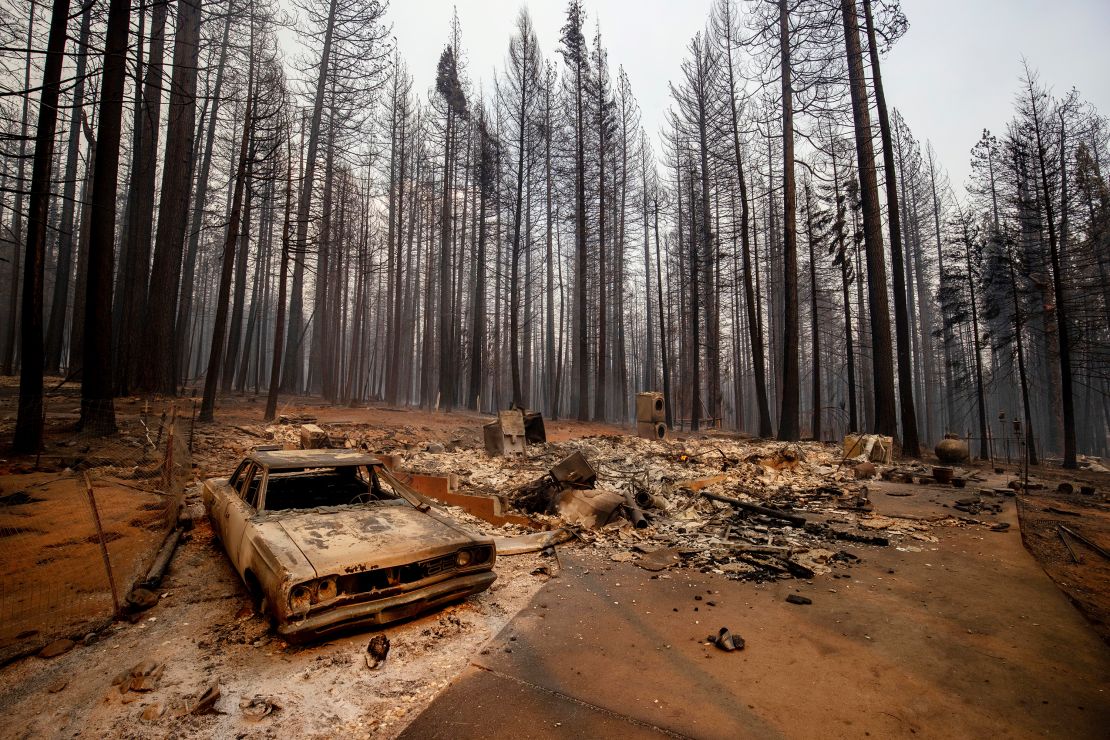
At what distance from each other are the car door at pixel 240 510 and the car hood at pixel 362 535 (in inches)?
10.9

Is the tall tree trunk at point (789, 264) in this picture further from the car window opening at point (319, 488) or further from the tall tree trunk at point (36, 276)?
the tall tree trunk at point (36, 276)

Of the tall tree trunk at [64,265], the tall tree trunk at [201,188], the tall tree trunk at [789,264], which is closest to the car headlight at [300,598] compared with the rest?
the tall tree trunk at [789,264]

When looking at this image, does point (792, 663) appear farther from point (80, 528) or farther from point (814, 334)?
point (814, 334)

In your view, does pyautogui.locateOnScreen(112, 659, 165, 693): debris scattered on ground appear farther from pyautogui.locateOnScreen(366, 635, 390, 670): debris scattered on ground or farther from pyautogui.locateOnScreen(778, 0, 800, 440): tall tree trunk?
pyautogui.locateOnScreen(778, 0, 800, 440): tall tree trunk

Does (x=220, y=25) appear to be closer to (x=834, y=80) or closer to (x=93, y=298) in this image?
(x=93, y=298)

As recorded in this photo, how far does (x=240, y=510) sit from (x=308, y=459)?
0.69m

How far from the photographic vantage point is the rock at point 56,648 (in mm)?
3058

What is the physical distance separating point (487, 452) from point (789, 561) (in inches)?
332

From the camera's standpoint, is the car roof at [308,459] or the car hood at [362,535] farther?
the car roof at [308,459]

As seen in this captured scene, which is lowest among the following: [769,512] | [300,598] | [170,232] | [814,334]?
[769,512]

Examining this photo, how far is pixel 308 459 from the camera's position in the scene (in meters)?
4.65

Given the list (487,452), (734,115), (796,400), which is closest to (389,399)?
(487,452)

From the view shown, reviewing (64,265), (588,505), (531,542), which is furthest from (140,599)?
(64,265)

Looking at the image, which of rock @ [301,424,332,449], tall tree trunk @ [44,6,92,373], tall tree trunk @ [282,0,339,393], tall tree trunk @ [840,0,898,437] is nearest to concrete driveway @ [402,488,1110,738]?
rock @ [301,424,332,449]
